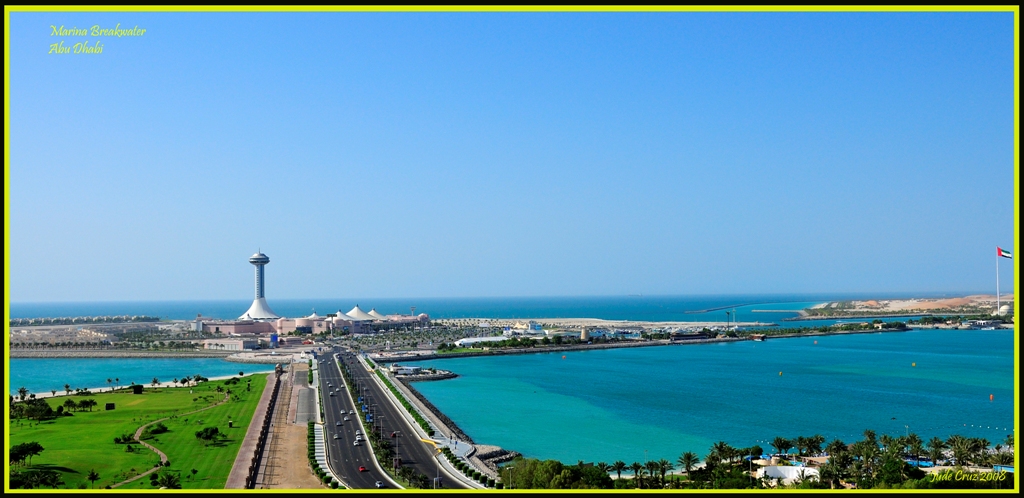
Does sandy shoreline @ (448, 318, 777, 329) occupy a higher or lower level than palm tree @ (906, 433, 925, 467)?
higher

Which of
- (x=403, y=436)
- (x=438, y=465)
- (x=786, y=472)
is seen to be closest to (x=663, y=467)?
(x=786, y=472)

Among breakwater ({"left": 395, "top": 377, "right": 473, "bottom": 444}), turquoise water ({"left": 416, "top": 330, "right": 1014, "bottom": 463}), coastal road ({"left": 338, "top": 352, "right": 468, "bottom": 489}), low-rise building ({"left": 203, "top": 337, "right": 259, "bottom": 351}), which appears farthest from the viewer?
low-rise building ({"left": 203, "top": 337, "right": 259, "bottom": 351})

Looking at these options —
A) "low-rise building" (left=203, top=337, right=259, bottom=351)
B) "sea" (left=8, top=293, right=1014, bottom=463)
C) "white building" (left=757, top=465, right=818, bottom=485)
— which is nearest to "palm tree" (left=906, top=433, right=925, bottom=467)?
"white building" (left=757, top=465, right=818, bottom=485)

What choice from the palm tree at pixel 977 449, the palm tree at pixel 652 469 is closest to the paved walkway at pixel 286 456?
the palm tree at pixel 652 469

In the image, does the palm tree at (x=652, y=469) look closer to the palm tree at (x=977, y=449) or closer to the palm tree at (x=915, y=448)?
the palm tree at (x=915, y=448)

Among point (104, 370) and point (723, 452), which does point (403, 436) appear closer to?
point (723, 452)

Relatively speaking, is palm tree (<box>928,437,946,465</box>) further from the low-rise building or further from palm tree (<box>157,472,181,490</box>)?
the low-rise building

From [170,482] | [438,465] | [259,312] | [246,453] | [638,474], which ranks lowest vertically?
[638,474]
